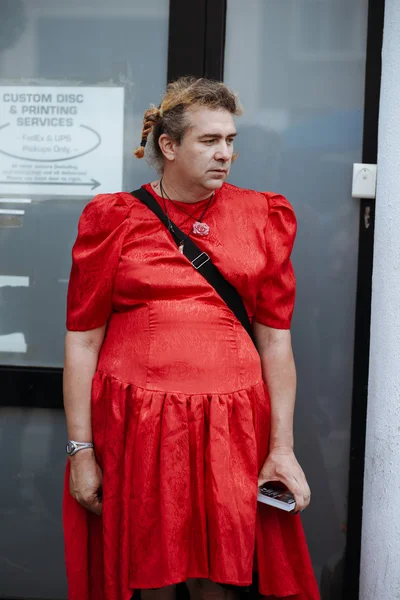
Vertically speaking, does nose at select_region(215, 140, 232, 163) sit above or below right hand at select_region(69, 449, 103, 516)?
above

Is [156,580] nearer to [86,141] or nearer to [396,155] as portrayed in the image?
[396,155]

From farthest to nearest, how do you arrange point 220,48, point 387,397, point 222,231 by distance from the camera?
point 220,48 < point 387,397 < point 222,231

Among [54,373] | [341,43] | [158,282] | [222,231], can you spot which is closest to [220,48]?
[341,43]

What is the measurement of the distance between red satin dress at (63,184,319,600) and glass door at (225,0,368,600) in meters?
0.66

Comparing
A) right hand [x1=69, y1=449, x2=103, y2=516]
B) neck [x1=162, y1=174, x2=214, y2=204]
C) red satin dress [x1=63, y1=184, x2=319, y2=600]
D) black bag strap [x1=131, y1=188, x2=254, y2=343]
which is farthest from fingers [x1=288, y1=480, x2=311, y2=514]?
neck [x1=162, y1=174, x2=214, y2=204]

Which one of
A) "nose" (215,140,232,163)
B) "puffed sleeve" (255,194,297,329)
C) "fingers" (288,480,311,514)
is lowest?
"fingers" (288,480,311,514)

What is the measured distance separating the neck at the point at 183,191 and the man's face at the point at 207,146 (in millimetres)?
63

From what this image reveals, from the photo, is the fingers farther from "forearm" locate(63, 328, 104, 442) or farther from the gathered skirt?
"forearm" locate(63, 328, 104, 442)

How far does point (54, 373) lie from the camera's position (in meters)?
3.35

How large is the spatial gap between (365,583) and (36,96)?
2.48 m

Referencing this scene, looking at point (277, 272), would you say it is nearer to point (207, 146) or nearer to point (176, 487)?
point (207, 146)

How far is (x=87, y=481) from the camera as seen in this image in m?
2.52

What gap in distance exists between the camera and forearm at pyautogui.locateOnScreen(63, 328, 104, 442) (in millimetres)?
2547

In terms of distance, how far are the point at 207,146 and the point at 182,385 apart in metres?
0.78
